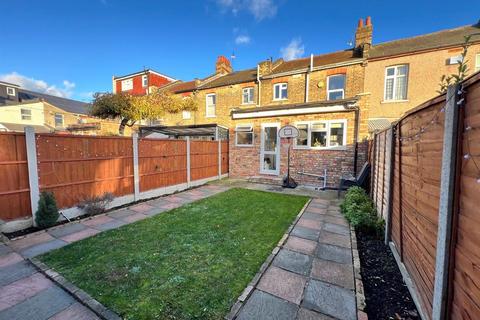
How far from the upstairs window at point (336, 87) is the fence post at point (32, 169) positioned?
41.9 feet

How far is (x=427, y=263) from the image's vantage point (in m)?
1.97

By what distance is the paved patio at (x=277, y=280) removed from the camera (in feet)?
6.97

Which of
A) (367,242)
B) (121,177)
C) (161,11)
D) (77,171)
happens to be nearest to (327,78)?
(161,11)

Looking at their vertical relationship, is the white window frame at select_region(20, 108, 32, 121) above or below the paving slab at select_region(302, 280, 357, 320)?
above

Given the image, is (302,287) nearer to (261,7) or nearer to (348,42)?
(261,7)

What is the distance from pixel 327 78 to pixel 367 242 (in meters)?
10.7

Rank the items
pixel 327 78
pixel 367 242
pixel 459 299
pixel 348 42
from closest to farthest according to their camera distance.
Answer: pixel 459 299 → pixel 367 242 → pixel 327 78 → pixel 348 42

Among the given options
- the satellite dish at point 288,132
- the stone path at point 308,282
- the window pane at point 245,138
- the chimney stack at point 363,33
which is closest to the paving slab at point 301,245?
the stone path at point 308,282

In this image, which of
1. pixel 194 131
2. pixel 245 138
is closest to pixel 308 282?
pixel 245 138

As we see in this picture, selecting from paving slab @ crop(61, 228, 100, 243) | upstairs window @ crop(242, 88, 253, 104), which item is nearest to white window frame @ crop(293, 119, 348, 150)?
upstairs window @ crop(242, 88, 253, 104)

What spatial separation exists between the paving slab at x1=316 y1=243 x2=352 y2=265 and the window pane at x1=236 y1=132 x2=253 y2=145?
23.5 ft

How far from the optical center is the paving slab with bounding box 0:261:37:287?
264 centimetres

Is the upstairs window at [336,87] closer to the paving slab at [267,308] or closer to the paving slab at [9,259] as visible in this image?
the paving slab at [267,308]

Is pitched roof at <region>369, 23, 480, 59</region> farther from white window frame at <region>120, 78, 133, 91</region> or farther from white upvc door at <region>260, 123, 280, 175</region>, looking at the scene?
white window frame at <region>120, 78, 133, 91</region>
